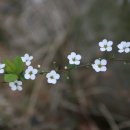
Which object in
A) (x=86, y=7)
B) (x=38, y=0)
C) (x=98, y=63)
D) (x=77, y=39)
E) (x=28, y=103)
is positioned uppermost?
(x=38, y=0)

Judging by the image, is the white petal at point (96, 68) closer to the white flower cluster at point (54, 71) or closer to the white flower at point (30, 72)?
the white flower cluster at point (54, 71)

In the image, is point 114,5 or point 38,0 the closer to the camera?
point 114,5

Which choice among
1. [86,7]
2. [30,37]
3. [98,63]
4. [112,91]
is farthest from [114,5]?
[98,63]

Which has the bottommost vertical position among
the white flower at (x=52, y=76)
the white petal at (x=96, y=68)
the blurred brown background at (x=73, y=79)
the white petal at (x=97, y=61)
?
the white flower at (x=52, y=76)

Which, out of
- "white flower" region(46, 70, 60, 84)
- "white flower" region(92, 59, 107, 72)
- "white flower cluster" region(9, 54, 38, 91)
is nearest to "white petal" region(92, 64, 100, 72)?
"white flower" region(92, 59, 107, 72)

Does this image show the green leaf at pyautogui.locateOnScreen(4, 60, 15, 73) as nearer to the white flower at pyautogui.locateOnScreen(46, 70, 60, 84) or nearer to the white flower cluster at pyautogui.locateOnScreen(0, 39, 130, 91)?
the white flower cluster at pyautogui.locateOnScreen(0, 39, 130, 91)

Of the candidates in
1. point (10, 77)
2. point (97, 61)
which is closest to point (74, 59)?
point (97, 61)

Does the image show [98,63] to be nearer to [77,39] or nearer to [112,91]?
[112,91]

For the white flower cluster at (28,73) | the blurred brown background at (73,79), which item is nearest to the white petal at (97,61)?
the white flower cluster at (28,73)

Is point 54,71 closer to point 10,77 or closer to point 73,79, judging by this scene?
point 10,77
